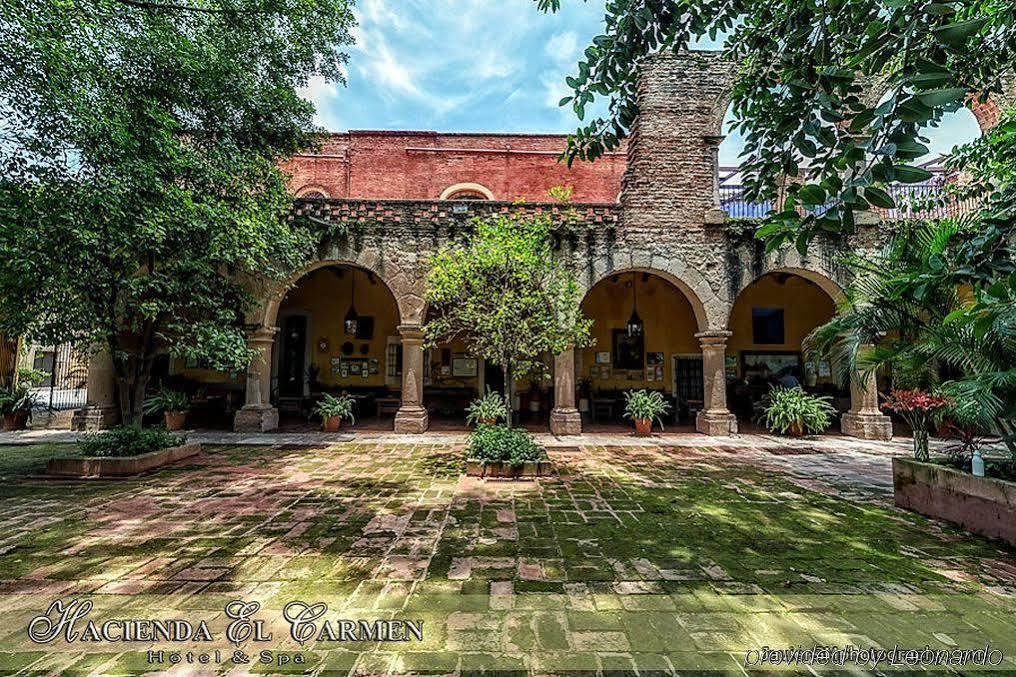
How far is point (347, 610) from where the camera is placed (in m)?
2.68

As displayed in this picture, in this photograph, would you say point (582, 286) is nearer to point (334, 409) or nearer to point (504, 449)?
point (504, 449)

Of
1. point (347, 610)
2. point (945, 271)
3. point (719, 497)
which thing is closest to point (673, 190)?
point (719, 497)

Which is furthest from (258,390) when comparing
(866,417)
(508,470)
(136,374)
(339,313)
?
(866,417)

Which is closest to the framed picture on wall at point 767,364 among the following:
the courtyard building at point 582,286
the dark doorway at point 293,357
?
the courtyard building at point 582,286

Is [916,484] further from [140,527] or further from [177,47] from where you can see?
[177,47]

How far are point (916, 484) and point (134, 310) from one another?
10.2m

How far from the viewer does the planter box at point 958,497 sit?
3.80 meters

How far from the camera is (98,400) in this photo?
9.55 m

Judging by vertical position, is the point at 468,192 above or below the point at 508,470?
above

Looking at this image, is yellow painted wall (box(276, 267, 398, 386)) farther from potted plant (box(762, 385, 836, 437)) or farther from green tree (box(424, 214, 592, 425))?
potted plant (box(762, 385, 836, 437))

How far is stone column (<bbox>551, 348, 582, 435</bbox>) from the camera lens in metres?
9.62

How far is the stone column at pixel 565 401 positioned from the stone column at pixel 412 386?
291 centimetres

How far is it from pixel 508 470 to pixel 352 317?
25.5 feet

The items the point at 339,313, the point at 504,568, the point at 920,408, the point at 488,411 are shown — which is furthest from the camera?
the point at 339,313
